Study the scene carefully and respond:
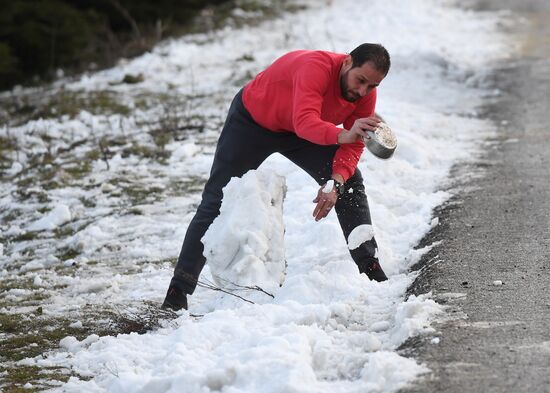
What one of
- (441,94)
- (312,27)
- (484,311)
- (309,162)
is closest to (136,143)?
(441,94)

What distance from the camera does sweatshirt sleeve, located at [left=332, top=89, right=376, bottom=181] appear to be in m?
5.07

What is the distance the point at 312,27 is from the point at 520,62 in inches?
184

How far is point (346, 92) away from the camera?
4934 millimetres

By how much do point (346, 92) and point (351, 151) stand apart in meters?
0.37

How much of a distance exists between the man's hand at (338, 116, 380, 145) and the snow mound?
687mm

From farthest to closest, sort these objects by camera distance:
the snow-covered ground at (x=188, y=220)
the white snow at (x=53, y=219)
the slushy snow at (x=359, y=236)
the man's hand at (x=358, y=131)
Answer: the white snow at (x=53, y=219) → the slushy snow at (x=359, y=236) → the man's hand at (x=358, y=131) → the snow-covered ground at (x=188, y=220)

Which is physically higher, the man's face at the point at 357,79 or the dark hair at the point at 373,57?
the dark hair at the point at 373,57

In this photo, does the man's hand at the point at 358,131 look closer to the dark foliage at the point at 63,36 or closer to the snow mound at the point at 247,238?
the snow mound at the point at 247,238

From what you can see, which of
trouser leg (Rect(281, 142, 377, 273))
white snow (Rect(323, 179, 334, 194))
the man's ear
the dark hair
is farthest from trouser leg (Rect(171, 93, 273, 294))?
the dark hair

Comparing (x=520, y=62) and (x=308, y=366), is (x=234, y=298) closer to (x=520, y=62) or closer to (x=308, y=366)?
(x=308, y=366)

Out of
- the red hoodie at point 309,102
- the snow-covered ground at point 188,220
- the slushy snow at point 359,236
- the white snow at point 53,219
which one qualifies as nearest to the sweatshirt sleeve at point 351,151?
the red hoodie at point 309,102

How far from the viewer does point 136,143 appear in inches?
382

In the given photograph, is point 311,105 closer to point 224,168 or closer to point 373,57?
point 373,57

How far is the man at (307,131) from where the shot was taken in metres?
4.78
